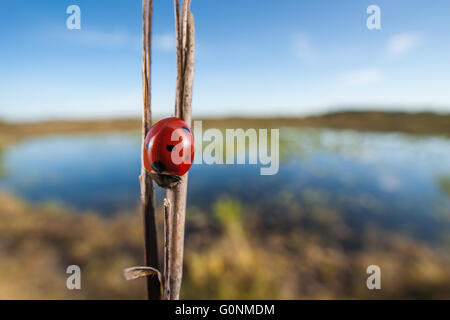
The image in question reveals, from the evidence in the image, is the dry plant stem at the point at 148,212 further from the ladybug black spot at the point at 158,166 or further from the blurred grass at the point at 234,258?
the blurred grass at the point at 234,258

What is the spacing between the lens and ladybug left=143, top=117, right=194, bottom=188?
0.49 m

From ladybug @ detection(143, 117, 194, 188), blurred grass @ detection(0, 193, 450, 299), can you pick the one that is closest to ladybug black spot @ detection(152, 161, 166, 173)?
ladybug @ detection(143, 117, 194, 188)

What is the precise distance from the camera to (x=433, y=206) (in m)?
4.82

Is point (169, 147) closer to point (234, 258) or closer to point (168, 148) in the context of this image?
point (168, 148)

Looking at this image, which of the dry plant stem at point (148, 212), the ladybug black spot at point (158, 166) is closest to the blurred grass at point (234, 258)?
the dry plant stem at point (148, 212)

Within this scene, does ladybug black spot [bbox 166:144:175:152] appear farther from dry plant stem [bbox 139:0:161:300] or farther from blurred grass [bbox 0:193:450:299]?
blurred grass [bbox 0:193:450:299]

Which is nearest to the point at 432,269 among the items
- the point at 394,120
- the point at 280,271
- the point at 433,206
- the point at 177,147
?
the point at 280,271

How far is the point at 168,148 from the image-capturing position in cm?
57

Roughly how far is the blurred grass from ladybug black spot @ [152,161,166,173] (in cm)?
221

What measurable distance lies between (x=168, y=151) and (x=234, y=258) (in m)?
2.63

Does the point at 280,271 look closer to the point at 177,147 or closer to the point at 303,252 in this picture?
the point at 303,252

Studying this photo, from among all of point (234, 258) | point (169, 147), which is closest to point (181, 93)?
point (169, 147)

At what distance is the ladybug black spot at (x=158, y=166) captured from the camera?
0.51m
